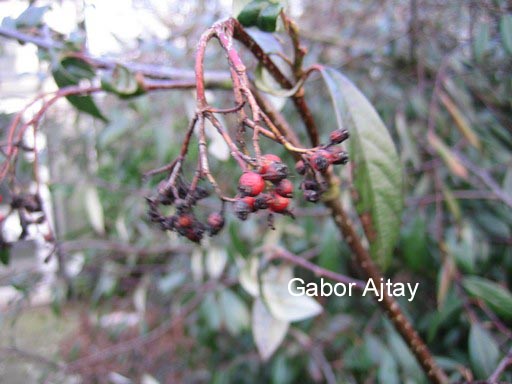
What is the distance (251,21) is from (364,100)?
164 millimetres

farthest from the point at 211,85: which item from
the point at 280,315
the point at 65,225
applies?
the point at 65,225

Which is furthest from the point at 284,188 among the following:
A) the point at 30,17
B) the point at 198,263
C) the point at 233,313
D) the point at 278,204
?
the point at 198,263

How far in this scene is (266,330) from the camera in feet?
2.55

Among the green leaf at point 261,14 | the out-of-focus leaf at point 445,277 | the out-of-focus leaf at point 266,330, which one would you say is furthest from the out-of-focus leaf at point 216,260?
the green leaf at point 261,14

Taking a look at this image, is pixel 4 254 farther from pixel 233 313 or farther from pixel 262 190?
pixel 233 313

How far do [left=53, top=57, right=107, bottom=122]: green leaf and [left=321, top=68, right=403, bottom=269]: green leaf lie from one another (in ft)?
1.25

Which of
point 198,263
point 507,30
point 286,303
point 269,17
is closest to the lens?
point 269,17

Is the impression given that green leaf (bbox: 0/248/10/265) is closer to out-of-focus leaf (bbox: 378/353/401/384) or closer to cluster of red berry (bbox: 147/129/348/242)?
cluster of red berry (bbox: 147/129/348/242)

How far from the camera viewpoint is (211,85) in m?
0.64

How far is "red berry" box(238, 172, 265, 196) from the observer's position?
0.36m

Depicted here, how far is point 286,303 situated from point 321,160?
0.43 metres

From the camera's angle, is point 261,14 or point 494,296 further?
point 494,296

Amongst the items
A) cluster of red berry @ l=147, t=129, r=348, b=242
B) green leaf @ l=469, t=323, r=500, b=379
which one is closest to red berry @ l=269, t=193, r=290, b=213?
cluster of red berry @ l=147, t=129, r=348, b=242

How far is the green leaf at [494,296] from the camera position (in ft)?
2.52
